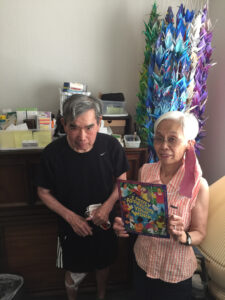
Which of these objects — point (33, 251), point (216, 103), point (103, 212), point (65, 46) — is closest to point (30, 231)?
point (33, 251)

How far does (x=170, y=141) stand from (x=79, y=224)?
2.33 ft

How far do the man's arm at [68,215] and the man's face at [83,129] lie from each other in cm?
36

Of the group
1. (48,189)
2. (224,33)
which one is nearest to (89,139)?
(48,189)

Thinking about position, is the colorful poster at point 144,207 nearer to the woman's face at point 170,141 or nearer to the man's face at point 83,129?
the woman's face at point 170,141

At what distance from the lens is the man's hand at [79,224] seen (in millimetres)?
1341

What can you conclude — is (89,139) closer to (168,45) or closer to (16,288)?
(168,45)

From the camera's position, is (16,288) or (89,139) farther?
(16,288)

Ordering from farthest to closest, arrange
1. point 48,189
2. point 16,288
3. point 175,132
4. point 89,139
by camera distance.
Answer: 1. point 16,288
2. point 48,189
3. point 89,139
4. point 175,132

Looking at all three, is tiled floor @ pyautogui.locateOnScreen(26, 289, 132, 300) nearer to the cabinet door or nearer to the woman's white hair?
the cabinet door

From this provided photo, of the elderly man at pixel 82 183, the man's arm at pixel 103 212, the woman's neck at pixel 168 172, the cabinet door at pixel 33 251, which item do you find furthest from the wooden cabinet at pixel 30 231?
the woman's neck at pixel 168 172

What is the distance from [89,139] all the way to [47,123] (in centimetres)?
54

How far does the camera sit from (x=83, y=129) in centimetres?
121

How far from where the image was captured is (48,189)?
138 cm

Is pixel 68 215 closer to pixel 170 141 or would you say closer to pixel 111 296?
pixel 170 141
